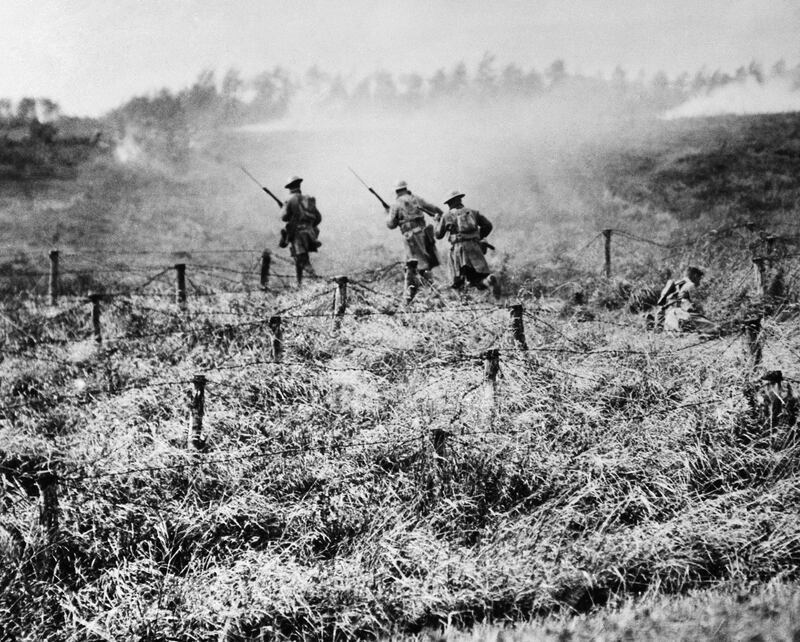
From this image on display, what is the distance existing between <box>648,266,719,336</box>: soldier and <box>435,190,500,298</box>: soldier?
2265 millimetres

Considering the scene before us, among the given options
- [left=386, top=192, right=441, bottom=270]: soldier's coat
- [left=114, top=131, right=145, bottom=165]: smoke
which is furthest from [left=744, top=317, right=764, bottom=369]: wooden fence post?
[left=114, top=131, right=145, bottom=165]: smoke

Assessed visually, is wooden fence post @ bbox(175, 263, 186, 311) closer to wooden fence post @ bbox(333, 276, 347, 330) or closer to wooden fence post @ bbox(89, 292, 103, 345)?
wooden fence post @ bbox(89, 292, 103, 345)

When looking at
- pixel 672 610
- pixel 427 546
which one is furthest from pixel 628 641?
pixel 427 546

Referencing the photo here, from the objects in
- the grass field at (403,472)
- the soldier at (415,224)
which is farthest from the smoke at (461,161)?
the grass field at (403,472)

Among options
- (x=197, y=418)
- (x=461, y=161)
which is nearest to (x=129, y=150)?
(x=461, y=161)

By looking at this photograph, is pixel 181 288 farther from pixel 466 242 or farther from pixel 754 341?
pixel 754 341

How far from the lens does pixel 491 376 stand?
4793mm

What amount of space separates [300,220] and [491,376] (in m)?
6.28

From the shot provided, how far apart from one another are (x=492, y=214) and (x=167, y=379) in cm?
1137

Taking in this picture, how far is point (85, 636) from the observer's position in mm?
3107

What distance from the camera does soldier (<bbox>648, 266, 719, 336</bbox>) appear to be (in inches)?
277

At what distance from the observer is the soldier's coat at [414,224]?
9305 mm

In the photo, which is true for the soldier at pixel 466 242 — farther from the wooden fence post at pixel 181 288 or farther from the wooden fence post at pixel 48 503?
the wooden fence post at pixel 48 503

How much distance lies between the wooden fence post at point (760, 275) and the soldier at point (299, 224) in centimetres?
653
